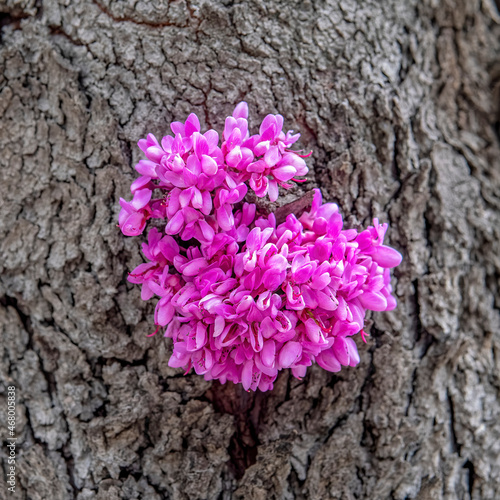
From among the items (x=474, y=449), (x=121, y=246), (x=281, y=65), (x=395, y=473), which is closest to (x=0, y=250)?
(x=121, y=246)

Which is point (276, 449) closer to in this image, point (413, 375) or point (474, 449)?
point (413, 375)

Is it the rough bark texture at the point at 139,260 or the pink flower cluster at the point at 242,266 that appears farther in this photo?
the rough bark texture at the point at 139,260

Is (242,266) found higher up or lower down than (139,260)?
higher up

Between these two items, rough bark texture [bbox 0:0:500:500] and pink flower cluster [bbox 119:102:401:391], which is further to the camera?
rough bark texture [bbox 0:0:500:500]
